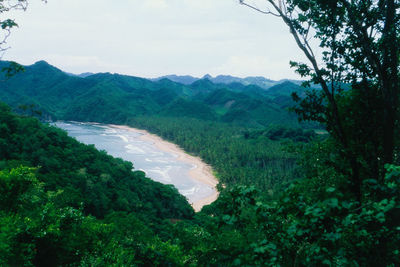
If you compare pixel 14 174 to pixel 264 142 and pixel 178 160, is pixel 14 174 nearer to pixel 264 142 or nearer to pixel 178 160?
pixel 178 160

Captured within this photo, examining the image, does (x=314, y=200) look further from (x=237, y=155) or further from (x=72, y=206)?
(x=237, y=155)

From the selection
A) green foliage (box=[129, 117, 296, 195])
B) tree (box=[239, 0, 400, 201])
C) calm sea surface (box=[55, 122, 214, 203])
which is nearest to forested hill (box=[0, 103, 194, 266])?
tree (box=[239, 0, 400, 201])

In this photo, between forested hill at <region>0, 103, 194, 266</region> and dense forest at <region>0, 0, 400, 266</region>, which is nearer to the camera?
dense forest at <region>0, 0, 400, 266</region>

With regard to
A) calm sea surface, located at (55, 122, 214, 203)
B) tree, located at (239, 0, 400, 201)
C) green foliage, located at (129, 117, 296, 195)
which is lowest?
calm sea surface, located at (55, 122, 214, 203)

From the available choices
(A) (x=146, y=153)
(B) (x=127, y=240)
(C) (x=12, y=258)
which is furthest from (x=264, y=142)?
(C) (x=12, y=258)

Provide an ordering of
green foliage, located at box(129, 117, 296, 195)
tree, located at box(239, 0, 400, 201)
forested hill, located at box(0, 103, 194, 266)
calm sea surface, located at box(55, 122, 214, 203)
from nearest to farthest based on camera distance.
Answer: tree, located at box(239, 0, 400, 201) < forested hill, located at box(0, 103, 194, 266) < calm sea surface, located at box(55, 122, 214, 203) < green foliage, located at box(129, 117, 296, 195)

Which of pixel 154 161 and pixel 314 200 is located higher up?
pixel 314 200

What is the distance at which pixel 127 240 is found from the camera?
18000 millimetres

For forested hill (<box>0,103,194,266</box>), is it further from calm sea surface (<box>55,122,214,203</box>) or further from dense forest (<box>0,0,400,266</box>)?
calm sea surface (<box>55,122,214,203</box>)

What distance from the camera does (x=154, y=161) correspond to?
9281 cm

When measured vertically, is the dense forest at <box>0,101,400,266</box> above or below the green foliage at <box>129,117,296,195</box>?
above

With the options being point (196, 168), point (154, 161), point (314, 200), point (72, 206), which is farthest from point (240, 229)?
point (154, 161)

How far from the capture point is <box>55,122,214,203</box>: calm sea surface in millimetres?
70062

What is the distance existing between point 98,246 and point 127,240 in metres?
4.52
